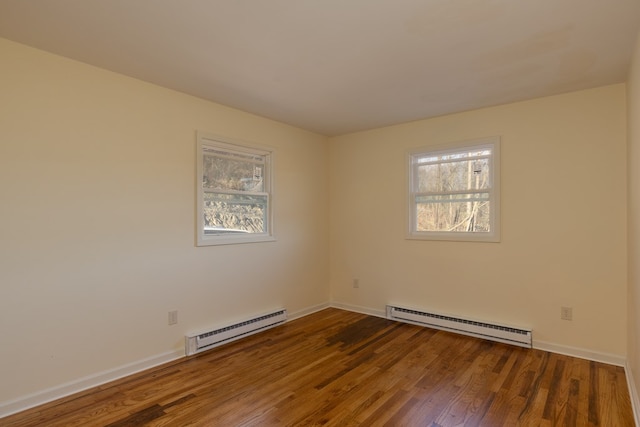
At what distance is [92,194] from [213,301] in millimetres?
1480

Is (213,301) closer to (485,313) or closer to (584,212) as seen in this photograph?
(485,313)

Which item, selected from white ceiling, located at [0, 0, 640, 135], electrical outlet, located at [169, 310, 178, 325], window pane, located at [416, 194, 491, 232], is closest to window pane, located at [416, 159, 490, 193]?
window pane, located at [416, 194, 491, 232]

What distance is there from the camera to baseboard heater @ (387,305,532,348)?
3.31 metres

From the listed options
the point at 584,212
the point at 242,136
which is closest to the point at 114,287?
the point at 242,136

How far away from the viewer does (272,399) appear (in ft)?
7.81

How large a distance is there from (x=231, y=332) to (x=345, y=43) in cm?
283

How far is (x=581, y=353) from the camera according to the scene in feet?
10.1

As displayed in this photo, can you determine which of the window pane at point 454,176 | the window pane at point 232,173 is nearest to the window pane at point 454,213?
the window pane at point 454,176

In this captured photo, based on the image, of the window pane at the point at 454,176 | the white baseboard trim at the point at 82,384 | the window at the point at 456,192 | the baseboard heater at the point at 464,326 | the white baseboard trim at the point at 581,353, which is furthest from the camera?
the window pane at the point at 454,176

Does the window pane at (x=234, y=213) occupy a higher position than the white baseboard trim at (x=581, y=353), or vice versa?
the window pane at (x=234, y=213)

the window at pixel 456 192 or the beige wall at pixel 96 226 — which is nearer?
the beige wall at pixel 96 226

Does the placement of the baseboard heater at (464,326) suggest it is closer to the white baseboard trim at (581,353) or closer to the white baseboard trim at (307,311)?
the white baseboard trim at (581,353)

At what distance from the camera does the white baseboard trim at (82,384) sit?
2.23 metres

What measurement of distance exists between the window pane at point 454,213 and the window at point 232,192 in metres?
1.86
